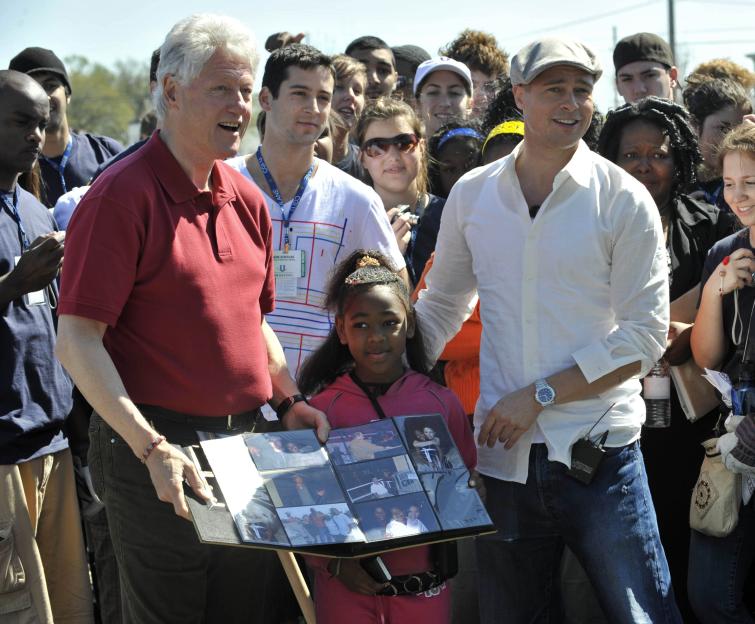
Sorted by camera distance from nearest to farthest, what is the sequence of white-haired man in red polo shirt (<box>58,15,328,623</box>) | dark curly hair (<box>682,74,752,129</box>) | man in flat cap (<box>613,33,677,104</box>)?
1. white-haired man in red polo shirt (<box>58,15,328,623</box>)
2. dark curly hair (<box>682,74,752,129</box>)
3. man in flat cap (<box>613,33,677,104</box>)

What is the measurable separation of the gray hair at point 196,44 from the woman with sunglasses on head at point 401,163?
86.3 inches

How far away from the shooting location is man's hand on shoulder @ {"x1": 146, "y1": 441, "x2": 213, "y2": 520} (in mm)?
3023

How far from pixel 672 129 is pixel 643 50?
2.28 meters

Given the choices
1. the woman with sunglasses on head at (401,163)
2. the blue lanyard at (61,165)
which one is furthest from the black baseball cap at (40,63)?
the woman with sunglasses on head at (401,163)

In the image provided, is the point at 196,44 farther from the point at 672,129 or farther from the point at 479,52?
the point at 479,52

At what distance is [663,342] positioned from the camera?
352cm

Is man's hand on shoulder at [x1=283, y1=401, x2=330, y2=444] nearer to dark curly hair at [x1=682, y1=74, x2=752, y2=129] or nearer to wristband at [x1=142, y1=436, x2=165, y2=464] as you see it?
wristband at [x1=142, y1=436, x2=165, y2=464]

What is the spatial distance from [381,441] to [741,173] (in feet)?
5.84

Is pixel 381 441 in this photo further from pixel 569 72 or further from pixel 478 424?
pixel 569 72

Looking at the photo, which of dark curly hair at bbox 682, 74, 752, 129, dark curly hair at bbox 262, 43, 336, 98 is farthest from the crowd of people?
dark curly hair at bbox 682, 74, 752, 129

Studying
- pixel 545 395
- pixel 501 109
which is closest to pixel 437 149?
pixel 501 109

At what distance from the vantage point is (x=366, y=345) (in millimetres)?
3807

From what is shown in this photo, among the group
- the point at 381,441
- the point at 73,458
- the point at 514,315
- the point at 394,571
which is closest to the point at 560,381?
the point at 514,315

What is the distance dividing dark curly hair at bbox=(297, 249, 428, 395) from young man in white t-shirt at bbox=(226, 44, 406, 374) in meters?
0.35
